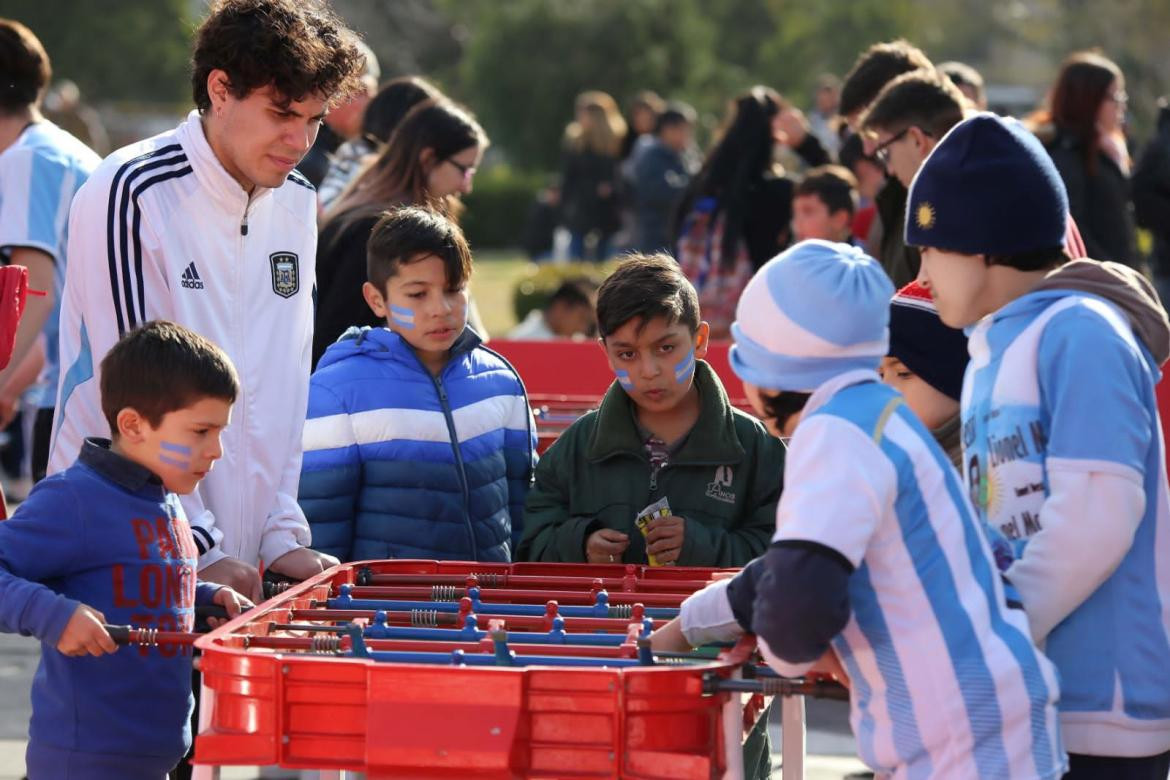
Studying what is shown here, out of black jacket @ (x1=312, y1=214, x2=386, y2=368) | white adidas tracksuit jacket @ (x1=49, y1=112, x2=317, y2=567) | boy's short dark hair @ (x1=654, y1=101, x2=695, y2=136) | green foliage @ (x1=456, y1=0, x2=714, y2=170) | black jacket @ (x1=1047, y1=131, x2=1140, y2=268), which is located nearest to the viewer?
white adidas tracksuit jacket @ (x1=49, y1=112, x2=317, y2=567)

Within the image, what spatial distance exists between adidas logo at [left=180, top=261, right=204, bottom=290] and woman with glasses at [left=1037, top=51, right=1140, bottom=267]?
396 cm

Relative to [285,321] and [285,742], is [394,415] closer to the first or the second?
[285,321]

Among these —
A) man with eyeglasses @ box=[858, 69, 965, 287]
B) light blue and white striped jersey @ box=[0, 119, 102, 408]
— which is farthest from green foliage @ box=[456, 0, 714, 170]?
man with eyeglasses @ box=[858, 69, 965, 287]

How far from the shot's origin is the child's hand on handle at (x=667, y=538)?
395 centimetres

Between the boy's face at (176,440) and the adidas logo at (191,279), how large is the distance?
0.37 metres

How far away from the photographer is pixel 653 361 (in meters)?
4.12

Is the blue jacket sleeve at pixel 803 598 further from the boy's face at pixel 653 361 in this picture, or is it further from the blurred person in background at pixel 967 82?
the blurred person in background at pixel 967 82

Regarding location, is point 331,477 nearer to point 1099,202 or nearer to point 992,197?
point 992,197

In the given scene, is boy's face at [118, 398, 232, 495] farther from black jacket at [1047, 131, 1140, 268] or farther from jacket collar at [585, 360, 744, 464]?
black jacket at [1047, 131, 1140, 268]

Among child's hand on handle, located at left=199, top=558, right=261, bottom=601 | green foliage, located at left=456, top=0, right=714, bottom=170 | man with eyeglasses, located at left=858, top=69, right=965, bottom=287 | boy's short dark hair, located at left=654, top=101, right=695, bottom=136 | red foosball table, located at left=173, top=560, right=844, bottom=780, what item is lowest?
red foosball table, located at left=173, top=560, right=844, bottom=780

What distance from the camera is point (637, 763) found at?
2.61m

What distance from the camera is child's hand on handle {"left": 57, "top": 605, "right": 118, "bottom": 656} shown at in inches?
119

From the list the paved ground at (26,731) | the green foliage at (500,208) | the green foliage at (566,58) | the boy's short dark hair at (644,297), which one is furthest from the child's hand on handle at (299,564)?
the green foliage at (500,208)

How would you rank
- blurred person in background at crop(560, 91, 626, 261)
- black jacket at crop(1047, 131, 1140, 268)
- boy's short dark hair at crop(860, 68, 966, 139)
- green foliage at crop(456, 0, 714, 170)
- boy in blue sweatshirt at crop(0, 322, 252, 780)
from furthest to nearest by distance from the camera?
green foliage at crop(456, 0, 714, 170) < blurred person in background at crop(560, 91, 626, 261) < black jacket at crop(1047, 131, 1140, 268) < boy's short dark hair at crop(860, 68, 966, 139) < boy in blue sweatshirt at crop(0, 322, 252, 780)
